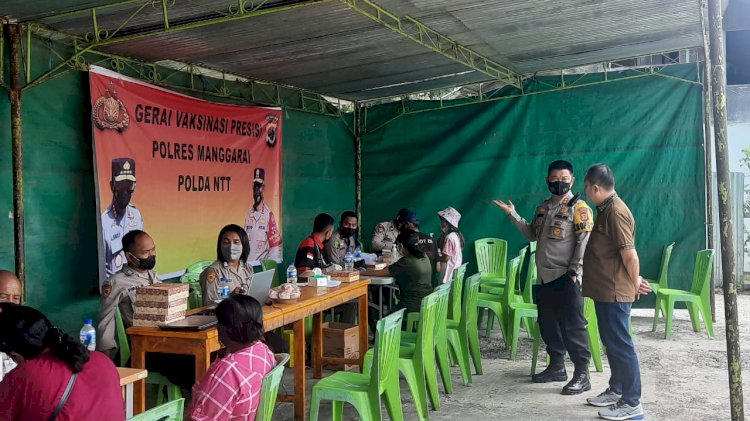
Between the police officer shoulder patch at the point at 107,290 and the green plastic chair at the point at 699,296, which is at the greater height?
the police officer shoulder patch at the point at 107,290

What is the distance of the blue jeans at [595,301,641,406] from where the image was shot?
14.0 feet

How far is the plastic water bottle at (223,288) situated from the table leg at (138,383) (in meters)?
0.75

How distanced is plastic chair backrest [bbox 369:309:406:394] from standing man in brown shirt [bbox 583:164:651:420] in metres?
1.39

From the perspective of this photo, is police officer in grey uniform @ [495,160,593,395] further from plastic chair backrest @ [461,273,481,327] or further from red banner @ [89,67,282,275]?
red banner @ [89,67,282,275]

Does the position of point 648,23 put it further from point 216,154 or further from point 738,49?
point 738,49

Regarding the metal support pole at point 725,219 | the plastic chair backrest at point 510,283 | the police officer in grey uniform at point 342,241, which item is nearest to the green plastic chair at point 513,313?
the plastic chair backrest at point 510,283

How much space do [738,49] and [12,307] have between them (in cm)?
1109

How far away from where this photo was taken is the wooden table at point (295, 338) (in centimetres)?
349

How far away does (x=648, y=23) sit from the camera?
6484 mm

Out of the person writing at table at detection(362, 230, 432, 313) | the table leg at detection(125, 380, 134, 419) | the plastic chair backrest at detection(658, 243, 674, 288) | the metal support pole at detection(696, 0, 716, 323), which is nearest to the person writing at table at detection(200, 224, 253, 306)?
the person writing at table at detection(362, 230, 432, 313)

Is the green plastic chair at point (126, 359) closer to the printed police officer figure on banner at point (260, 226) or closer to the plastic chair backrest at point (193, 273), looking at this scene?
the plastic chair backrest at point (193, 273)

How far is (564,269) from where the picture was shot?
4863 millimetres

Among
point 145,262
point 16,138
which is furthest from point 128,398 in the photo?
point 16,138

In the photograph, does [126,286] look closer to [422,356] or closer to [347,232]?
[422,356]
